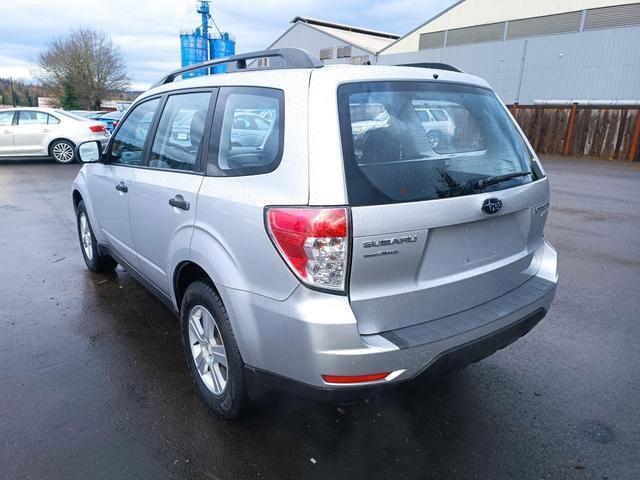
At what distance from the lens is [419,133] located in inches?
97.2

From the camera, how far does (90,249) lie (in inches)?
191

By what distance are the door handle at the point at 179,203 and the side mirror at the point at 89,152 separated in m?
1.76

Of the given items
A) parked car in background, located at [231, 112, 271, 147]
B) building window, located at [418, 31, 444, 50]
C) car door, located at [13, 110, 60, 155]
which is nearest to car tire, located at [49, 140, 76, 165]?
car door, located at [13, 110, 60, 155]

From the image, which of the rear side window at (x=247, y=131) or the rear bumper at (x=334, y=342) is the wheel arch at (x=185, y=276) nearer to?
the rear bumper at (x=334, y=342)

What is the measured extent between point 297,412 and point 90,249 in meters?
3.24

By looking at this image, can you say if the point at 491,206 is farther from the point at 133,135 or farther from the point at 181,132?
the point at 133,135

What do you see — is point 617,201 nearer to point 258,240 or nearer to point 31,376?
point 258,240

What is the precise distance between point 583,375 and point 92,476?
2.92 metres

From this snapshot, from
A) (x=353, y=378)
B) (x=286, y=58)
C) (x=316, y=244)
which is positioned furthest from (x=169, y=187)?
(x=353, y=378)

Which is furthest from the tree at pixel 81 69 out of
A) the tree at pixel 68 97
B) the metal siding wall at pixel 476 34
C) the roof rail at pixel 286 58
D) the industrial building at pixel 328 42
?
the roof rail at pixel 286 58

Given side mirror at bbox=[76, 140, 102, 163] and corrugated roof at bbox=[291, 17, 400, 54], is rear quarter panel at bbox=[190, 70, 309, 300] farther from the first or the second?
corrugated roof at bbox=[291, 17, 400, 54]

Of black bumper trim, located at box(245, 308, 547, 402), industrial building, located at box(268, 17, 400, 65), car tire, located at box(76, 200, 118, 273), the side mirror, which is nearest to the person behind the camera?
black bumper trim, located at box(245, 308, 547, 402)

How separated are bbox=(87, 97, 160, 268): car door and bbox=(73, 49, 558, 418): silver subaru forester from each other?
600 mm

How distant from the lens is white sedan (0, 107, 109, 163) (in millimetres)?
13461
